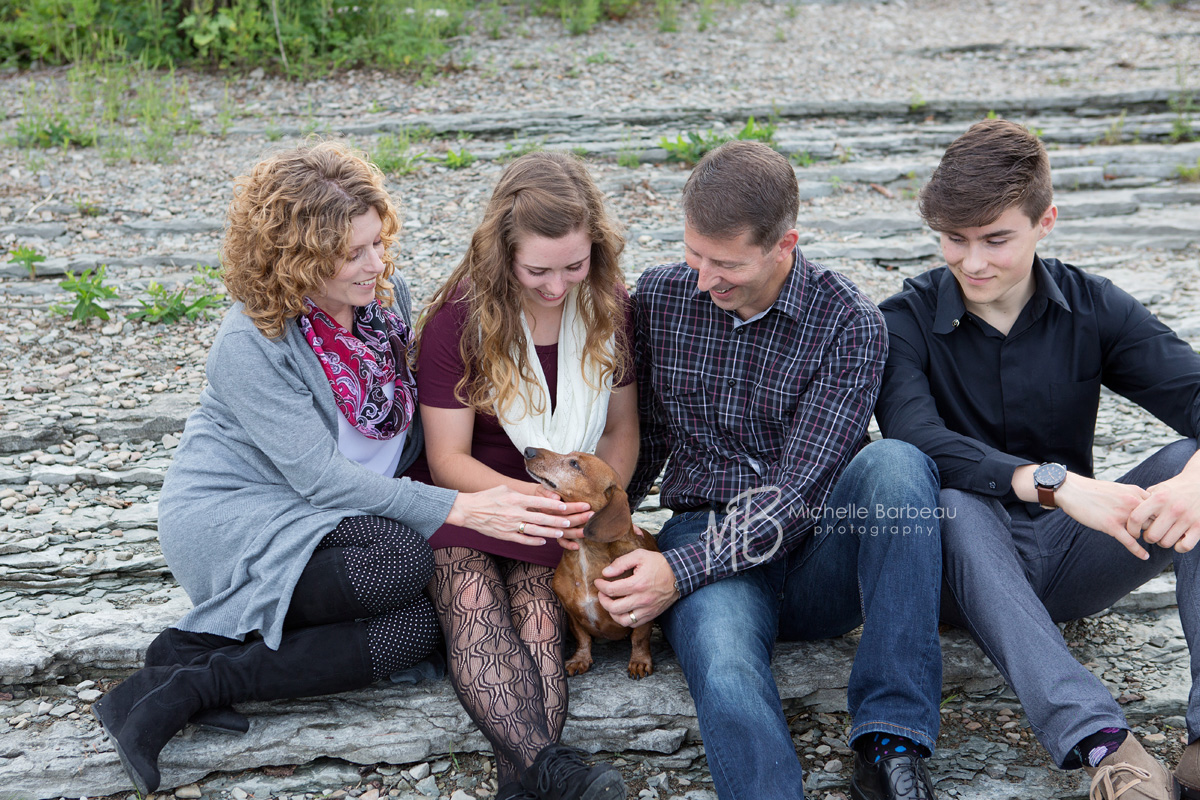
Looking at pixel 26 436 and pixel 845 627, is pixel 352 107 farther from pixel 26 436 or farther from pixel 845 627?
pixel 845 627

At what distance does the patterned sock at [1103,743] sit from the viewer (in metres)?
2.46

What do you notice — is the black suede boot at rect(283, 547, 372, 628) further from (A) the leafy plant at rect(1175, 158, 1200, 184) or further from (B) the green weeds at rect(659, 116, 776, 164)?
(A) the leafy plant at rect(1175, 158, 1200, 184)

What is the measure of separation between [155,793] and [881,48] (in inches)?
442

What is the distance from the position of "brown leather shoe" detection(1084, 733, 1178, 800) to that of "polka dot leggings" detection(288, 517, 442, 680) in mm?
1970

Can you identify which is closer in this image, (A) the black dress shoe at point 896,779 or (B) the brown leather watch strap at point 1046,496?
(A) the black dress shoe at point 896,779

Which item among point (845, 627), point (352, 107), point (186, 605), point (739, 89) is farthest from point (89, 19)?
point (845, 627)

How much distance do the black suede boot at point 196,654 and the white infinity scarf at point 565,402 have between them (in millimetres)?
1133

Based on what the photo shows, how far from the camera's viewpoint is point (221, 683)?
2.83 metres

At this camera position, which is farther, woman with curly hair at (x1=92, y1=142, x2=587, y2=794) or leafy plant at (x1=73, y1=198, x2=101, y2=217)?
leafy plant at (x1=73, y1=198, x2=101, y2=217)

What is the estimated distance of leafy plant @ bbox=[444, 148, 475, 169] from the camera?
7.47 meters

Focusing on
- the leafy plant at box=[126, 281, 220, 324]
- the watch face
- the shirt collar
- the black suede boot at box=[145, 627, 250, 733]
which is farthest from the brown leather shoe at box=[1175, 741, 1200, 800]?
the leafy plant at box=[126, 281, 220, 324]

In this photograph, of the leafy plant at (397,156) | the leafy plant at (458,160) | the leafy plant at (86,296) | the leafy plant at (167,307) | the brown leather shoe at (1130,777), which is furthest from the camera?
the leafy plant at (458,160)

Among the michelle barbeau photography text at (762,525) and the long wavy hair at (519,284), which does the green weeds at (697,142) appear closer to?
the long wavy hair at (519,284)

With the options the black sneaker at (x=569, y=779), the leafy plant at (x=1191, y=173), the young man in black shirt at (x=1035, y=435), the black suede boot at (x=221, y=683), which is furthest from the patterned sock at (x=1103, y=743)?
the leafy plant at (x=1191, y=173)
